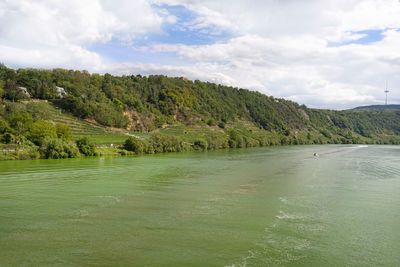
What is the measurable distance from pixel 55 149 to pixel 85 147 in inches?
214

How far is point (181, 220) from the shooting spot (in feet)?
51.3

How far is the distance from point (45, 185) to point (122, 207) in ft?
34.1

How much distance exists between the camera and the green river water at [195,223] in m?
11.4

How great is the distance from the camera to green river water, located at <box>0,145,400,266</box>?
11.4 meters

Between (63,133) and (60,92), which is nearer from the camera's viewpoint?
(63,133)

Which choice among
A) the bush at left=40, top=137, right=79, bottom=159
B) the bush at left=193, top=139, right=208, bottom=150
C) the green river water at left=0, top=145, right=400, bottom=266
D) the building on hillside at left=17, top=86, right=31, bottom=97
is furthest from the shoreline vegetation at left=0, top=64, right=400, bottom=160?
the green river water at left=0, top=145, right=400, bottom=266

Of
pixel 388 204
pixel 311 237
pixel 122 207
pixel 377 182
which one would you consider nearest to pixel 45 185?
pixel 122 207

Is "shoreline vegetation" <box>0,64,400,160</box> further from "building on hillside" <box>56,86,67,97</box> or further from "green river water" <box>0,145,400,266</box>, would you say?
"green river water" <box>0,145,400,266</box>

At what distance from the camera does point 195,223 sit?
1515 centimetres

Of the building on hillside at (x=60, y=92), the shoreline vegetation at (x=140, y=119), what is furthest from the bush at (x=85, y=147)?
the building on hillside at (x=60, y=92)

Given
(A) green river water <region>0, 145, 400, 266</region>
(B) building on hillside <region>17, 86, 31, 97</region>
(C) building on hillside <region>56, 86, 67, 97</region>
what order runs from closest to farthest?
(A) green river water <region>0, 145, 400, 266</region>, (B) building on hillside <region>17, 86, 31, 97</region>, (C) building on hillside <region>56, 86, 67, 97</region>

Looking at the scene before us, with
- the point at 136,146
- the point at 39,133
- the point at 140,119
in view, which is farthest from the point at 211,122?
the point at 39,133

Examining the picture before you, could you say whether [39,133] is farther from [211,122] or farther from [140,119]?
[211,122]

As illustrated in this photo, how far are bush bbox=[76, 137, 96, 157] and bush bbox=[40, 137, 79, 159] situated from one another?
9.43ft
